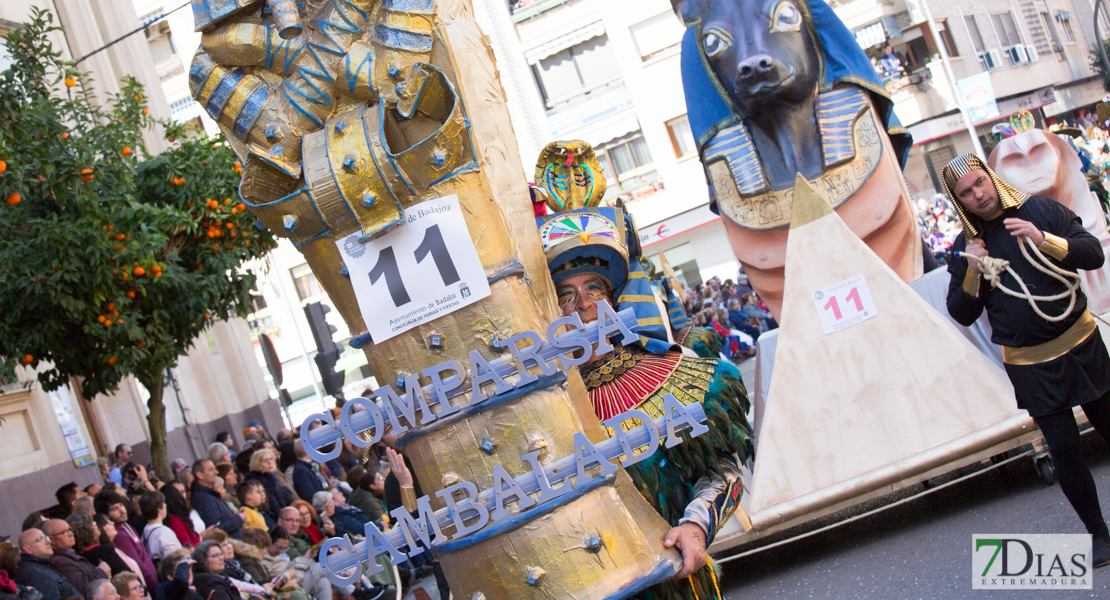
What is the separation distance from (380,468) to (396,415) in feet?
24.5

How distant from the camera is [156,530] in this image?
23.6ft

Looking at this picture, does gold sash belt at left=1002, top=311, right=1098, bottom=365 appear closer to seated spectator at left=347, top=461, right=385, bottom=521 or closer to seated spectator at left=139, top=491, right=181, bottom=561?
seated spectator at left=139, top=491, right=181, bottom=561

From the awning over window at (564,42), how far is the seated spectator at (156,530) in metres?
24.2

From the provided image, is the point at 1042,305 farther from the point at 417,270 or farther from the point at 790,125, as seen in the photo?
the point at 417,270

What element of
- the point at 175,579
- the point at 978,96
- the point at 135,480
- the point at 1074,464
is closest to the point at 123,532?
the point at 175,579

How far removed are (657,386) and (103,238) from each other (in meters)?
5.66

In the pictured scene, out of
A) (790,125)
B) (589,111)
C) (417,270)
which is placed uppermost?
(589,111)

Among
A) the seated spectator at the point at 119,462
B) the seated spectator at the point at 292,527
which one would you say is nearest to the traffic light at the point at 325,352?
the seated spectator at the point at 119,462

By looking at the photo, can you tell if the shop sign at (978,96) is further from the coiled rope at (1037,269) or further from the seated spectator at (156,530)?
the coiled rope at (1037,269)

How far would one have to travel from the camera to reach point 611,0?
95.0 ft

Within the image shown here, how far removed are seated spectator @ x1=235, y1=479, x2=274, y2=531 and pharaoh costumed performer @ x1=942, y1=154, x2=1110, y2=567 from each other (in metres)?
6.14

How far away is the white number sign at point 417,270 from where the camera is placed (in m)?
2.08

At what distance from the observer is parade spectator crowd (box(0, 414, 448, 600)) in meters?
5.82

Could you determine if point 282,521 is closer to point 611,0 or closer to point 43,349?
point 43,349
